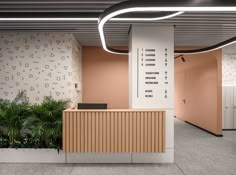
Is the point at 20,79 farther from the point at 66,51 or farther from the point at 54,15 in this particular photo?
the point at 54,15

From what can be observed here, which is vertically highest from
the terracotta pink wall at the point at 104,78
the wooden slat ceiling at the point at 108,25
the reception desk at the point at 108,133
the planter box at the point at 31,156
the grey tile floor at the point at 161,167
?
the wooden slat ceiling at the point at 108,25

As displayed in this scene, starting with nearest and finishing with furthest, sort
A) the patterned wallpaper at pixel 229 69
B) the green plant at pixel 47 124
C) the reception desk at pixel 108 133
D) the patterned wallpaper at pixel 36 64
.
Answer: the reception desk at pixel 108 133, the green plant at pixel 47 124, the patterned wallpaper at pixel 36 64, the patterned wallpaper at pixel 229 69

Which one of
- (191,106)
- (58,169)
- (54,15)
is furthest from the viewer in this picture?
(191,106)

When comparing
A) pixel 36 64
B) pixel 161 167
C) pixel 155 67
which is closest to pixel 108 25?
pixel 155 67

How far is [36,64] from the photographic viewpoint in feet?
17.4

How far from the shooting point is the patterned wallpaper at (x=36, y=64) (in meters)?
5.25

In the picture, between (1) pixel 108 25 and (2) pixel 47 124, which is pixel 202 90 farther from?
(2) pixel 47 124

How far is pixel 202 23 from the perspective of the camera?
4426mm

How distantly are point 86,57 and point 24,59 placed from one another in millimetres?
2245

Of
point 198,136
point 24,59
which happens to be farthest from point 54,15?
point 198,136

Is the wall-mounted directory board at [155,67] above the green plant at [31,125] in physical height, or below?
above

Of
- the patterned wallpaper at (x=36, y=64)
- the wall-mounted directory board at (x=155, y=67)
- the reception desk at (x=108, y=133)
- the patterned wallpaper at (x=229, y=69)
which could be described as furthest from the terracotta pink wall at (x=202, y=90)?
the patterned wallpaper at (x=36, y=64)

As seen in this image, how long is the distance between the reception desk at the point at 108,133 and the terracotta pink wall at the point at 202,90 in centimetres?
398

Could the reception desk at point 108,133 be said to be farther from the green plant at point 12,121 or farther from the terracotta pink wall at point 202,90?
the terracotta pink wall at point 202,90
